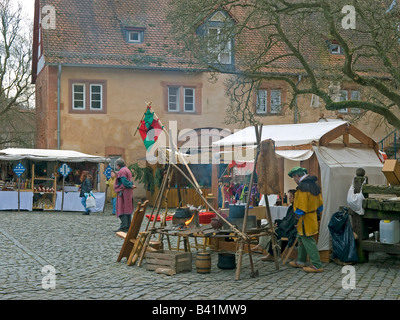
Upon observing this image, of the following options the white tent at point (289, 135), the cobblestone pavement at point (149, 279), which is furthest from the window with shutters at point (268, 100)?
the cobblestone pavement at point (149, 279)

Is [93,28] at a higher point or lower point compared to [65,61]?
higher

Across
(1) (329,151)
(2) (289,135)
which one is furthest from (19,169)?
(1) (329,151)

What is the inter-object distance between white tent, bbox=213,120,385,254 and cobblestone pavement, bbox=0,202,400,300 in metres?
1.27

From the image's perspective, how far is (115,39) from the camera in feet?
92.9

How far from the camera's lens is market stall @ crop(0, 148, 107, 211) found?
21.8 meters

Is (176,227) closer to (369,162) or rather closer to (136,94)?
(369,162)

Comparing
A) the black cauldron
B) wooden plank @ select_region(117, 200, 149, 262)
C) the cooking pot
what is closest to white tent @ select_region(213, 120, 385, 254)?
the black cauldron

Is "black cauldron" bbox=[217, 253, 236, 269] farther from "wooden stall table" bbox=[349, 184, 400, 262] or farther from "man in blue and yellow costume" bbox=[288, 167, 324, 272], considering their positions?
"wooden stall table" bbox=[349, 184, 400, 262]

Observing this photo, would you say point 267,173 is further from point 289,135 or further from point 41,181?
point 41,181

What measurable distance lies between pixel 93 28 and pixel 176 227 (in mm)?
20346

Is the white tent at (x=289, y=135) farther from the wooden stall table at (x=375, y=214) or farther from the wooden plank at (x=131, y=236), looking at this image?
the wooden plank at (x=131, y=236)

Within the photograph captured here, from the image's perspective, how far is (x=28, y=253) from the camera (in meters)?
10.9
